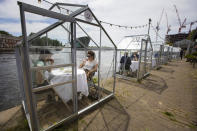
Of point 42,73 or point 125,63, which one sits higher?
point 42,73

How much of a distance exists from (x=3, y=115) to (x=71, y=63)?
2.23 metres

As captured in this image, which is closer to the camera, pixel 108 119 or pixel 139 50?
pixel 108 119

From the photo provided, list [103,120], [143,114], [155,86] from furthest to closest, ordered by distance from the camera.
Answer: [155,86], [143,114], [103,120]

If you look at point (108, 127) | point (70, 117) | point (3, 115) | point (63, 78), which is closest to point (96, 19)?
point (63, 78)

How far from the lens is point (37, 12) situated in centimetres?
135

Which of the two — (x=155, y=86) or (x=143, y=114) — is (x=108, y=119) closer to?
(x=143, y=114)

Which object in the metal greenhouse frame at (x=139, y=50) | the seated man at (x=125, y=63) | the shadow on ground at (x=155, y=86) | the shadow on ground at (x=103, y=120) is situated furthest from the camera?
the seated man at (x=125, y=63)

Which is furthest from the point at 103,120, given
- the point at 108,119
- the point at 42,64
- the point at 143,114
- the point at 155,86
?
the point at 155,86

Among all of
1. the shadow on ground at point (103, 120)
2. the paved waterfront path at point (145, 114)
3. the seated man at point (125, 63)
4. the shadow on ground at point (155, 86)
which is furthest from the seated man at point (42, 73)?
the seated man at point (125, 63)

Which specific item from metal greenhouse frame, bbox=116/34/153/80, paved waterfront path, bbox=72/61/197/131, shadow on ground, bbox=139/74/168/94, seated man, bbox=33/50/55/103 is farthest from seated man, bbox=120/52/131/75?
seated man, bbox=33/50/55/103

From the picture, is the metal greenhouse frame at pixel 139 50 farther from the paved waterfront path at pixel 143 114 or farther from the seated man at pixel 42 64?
the seated man at pixel 42 64

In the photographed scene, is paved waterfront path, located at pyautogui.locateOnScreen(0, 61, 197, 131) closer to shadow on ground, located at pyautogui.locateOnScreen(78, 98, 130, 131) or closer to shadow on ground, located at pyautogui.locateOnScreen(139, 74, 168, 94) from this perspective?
shadow on ground, located at pyautogui.locateOnScreen(78, 98, 130, 131)

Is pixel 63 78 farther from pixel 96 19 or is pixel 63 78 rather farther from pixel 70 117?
pixel 96 19

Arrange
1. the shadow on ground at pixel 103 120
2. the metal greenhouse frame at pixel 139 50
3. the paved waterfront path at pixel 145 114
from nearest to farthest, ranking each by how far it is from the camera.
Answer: the shadow on ground at pixel 103 120 < the paved waterfront path at pixel 145 114 < the metal greenhouse frame at pixel 139 50
